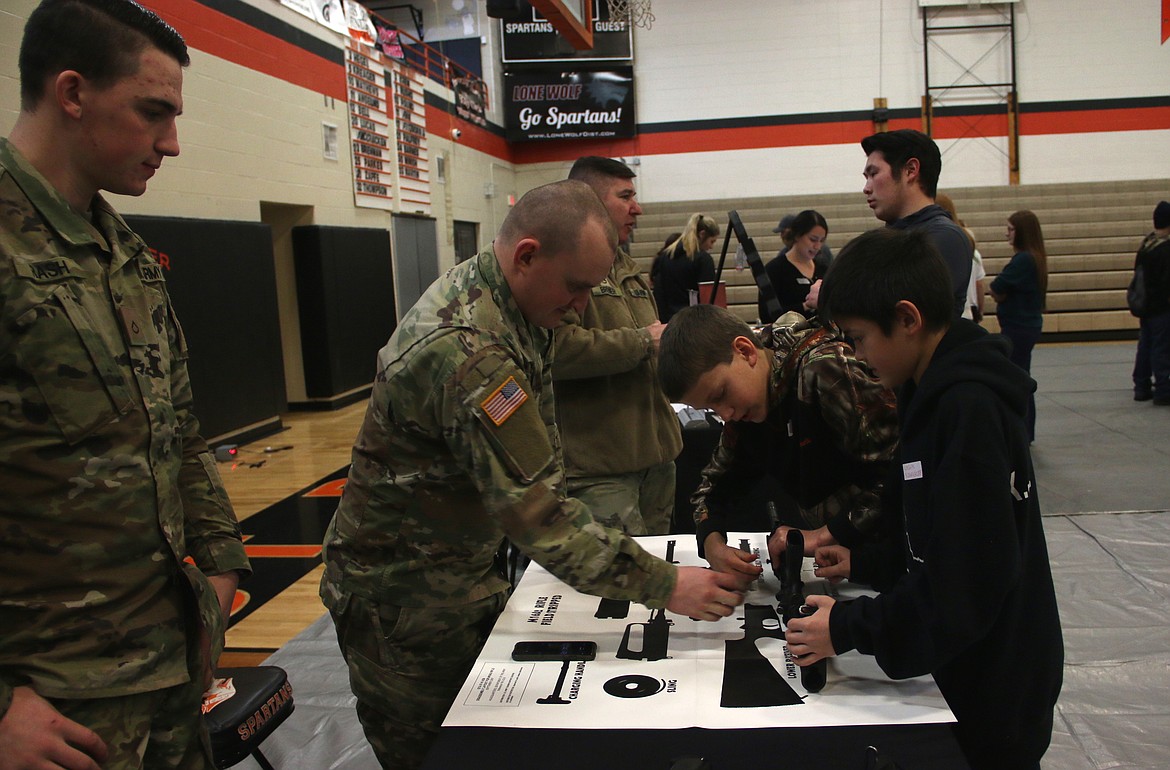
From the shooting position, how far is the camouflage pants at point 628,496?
7.72 ft

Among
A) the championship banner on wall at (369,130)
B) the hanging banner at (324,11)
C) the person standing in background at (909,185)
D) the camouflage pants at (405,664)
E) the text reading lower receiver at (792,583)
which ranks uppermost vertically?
the hanging banner at (324,11)

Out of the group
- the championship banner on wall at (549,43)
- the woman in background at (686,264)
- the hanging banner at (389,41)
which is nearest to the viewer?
the woman in background at (686,264)

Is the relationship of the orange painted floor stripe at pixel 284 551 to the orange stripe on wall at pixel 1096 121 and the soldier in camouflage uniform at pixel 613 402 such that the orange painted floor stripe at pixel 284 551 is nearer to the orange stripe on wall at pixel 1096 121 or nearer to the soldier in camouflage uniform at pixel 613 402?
the soldier in camouflage uniform at pixel 613 402

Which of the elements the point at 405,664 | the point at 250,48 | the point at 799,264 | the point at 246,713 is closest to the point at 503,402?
the point at 405,664

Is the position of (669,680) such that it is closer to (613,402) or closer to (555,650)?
(555,650)

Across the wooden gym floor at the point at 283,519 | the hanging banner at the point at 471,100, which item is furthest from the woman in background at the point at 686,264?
the hanging banner at the point at 471,100

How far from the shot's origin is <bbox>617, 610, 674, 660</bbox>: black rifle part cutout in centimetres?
133

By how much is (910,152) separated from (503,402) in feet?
6.67

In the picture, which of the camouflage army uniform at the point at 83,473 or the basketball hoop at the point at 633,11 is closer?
the camouflage army uniform at the point at 83,473

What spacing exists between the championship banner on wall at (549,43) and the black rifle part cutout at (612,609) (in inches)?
474

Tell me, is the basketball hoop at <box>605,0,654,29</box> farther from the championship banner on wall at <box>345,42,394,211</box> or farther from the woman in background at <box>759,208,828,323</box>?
the woman in background at <box>759,208,828,323</box>

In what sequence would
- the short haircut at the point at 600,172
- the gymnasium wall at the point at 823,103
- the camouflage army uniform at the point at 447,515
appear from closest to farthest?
the camouflage army uniform at the point at 447,515 → the short haircut at the point at 600,172 → the gymnasium wall at the point at 823,103

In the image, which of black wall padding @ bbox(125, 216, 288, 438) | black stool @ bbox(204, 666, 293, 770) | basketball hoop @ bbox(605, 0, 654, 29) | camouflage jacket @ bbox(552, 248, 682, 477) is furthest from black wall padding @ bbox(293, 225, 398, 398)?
black stool @ bbox(204, 666, 293, 770)

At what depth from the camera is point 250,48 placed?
6.63m
